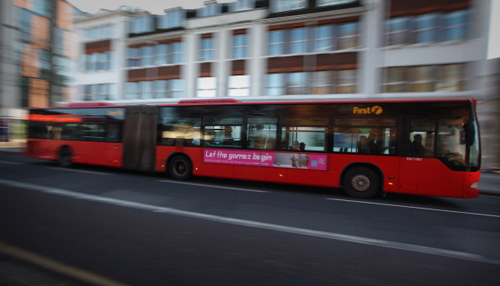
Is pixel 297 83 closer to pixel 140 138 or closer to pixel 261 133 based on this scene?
pixel 261 133

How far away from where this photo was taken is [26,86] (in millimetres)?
33781

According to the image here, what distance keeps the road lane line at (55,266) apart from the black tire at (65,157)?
9.18 metres

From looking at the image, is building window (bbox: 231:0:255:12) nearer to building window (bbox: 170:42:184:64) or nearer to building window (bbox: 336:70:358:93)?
building window (bbox: 170:42:184:64)

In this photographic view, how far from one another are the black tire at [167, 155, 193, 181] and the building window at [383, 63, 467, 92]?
1376cm

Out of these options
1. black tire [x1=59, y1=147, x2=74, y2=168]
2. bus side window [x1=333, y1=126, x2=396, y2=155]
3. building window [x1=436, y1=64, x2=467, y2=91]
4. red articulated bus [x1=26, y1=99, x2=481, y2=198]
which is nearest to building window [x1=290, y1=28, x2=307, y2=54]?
building window [x1=436, y1=64, x2=467, y2=91]

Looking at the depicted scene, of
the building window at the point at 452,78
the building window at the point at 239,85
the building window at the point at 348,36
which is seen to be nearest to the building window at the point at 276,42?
the building window at the point at 239,85

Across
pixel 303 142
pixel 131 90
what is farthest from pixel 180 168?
pixel 131 90

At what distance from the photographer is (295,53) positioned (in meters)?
19.1

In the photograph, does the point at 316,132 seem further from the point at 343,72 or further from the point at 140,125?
the point at 343,72

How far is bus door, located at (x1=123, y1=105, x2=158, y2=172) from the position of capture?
998 centimetres

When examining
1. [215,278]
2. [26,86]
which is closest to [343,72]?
[215,278]

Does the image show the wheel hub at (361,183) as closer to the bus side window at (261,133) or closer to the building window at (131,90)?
the bus side window at (261,133)

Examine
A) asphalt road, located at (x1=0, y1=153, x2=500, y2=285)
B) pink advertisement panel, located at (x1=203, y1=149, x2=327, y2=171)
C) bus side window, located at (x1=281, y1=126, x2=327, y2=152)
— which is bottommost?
asphalt road, located at (x1=0, y1=153, x2=500, y2=285)

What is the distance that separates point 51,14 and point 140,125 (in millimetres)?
37124
